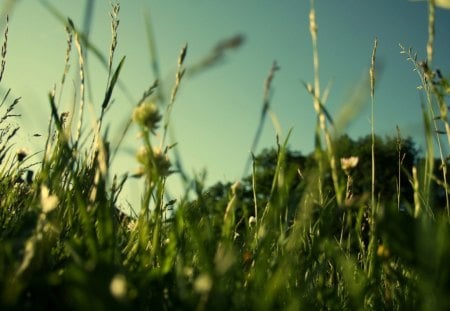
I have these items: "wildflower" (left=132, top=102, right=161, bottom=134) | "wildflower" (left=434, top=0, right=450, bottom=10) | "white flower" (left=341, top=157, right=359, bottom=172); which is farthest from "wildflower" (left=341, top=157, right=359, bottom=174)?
"wildflower" (left=132, top=102, right=161, bottom=134)

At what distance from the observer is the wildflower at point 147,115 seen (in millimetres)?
1052

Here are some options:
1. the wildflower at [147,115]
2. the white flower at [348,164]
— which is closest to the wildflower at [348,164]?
the white flower at [348,164]

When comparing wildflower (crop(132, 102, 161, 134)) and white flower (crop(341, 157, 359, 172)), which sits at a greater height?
white flower (crop(341, 157, 359, 172))

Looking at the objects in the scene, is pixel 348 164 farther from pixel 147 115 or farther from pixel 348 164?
pixel 147 115

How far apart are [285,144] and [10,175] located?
5.06ft

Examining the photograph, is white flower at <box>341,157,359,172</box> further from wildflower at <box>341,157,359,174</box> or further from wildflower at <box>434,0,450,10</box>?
wildflower at <box>434,0,450,10</box>

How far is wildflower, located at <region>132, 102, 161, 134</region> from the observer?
1.05 metres

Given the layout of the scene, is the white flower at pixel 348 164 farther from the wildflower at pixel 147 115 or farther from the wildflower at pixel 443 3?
the wildflower at pixel 147 115

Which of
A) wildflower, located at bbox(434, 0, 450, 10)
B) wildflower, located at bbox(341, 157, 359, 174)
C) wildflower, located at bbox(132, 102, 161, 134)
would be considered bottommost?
wildflower, located at bbox(132, 102, 161, 134)

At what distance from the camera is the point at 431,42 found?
3.90 feet

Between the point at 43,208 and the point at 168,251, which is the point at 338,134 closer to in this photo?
the point at 168,251

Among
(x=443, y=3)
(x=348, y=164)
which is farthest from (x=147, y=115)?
(x=348, y=164)

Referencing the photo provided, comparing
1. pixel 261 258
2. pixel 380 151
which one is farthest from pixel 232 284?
pixel 380 151

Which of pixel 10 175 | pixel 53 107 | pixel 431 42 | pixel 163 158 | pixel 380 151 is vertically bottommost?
pixel 163 158
